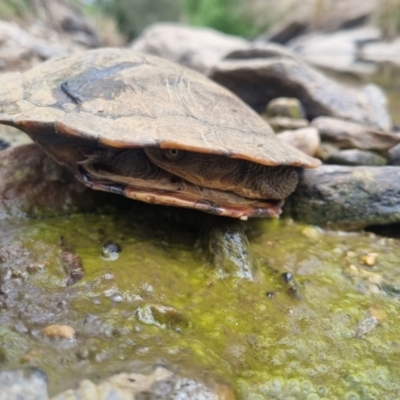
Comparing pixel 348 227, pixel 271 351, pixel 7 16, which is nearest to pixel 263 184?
pixel 348 227

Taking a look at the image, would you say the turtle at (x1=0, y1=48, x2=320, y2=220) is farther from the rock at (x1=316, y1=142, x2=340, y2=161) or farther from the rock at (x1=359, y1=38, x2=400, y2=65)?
the rock at (x1=359, y1=38, x2=400, y2=65)

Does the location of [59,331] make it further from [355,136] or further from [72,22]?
[72,22]

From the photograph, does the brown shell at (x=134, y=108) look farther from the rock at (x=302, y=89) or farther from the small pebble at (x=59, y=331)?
the rock at (x=302, y=89)

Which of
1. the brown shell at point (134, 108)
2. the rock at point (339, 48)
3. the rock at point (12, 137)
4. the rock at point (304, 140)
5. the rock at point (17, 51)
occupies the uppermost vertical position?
the brown shell at point (134, 108)

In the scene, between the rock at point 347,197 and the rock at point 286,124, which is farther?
the rock at point 286,124

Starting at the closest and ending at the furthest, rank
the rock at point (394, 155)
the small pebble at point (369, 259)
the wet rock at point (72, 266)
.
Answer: the wet rock at point (72, 266)
the small pebble at point (369, 259)
the rock at point (394, 155)

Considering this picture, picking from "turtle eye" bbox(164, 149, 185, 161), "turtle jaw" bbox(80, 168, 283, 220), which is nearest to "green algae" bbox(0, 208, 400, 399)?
"turtle jaw" bbox(80, 168, 283, 220)

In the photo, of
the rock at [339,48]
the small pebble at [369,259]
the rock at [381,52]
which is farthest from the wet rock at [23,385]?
the rock at [381,52]
